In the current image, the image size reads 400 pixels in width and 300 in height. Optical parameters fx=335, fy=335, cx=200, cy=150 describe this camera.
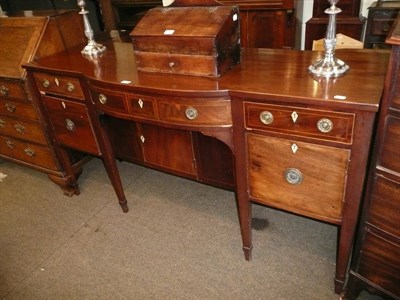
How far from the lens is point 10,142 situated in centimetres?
238

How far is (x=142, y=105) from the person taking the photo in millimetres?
1479

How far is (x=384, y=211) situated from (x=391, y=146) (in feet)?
0.85

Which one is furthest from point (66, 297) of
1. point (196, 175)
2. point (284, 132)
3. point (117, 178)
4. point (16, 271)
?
point (284, 132)

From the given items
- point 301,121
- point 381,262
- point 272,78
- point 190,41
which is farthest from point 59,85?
point 381,262

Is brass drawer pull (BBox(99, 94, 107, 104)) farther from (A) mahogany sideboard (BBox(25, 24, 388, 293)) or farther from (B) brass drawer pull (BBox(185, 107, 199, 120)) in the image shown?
(B) brass drawer pull (BBox(185, 107, 199, 120))

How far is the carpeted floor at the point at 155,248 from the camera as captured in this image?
5.43ft

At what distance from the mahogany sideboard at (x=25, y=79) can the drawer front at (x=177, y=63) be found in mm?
789

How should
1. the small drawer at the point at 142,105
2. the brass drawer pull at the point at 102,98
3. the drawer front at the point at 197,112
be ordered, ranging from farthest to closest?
the brass drawer pull at the point at 102,98, the small drawer at the point at 142,105, the drawer front at the point at 197,112

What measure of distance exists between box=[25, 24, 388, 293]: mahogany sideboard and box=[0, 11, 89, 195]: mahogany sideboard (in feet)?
0.54

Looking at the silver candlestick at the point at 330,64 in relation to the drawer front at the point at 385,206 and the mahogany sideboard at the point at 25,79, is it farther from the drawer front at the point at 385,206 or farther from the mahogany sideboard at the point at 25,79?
the mahogany sideboard at the point at 25,79

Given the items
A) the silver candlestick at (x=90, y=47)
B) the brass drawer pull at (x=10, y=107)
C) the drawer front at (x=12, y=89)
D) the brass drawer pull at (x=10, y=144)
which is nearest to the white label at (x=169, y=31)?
the silver candlestick at (x=90, y=47)

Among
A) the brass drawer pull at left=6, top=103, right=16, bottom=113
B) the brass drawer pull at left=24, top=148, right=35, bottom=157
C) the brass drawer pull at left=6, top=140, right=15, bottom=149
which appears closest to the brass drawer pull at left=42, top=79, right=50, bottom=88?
the brass drawer pull at left=6, top=103, right=16, bottom=113

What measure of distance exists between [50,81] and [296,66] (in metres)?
1.31

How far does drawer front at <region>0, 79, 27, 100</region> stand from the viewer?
1.99 m
